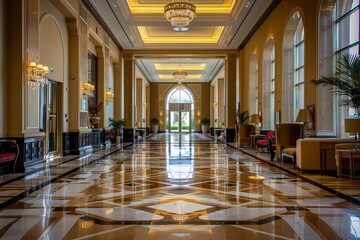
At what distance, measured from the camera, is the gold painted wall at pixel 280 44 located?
948cm

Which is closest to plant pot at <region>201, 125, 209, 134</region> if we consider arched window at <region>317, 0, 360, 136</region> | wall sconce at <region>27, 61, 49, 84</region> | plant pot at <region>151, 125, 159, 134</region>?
plant pot at <region>151, 125, 159, 134</region>

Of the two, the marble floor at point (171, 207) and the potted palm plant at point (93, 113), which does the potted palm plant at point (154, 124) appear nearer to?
the potted palm plant at point (93, 113)

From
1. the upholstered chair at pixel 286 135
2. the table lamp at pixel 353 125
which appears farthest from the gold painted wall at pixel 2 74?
the table lamp at pixel 353 125

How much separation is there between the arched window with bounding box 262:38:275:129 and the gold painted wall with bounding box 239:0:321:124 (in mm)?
283

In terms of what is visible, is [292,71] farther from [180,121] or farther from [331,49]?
[180,121]

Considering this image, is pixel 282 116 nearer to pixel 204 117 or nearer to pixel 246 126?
pixel 246 126

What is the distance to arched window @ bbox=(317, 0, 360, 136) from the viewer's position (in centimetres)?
877

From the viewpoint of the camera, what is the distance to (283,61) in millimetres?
12031

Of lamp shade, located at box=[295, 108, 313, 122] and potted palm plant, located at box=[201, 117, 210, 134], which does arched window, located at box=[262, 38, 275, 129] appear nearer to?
lamp shade, located at box=[295, 108, 313, 122]

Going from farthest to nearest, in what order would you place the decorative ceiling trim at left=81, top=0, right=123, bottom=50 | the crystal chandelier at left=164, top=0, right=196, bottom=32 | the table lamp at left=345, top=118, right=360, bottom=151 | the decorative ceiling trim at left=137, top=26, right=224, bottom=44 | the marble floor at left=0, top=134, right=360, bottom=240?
the decorative ceiling trim at left=137, top=26, right=224, bottom=44 → the decorative ceiling trim at left=81, top=0, right=123, bottom=50 → the crystal chandelier at left=164, top=0, right=196, bottom=32 → the table lamp at left=345, top=118, right=360, bottom=151 → the marble floor at left=0, top=134, right=360, bottom=240

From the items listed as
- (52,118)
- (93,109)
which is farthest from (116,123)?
(52,118)

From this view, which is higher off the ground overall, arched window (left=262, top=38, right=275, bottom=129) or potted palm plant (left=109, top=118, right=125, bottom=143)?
arched window (left=262, top=38, right=275, bottom=129)

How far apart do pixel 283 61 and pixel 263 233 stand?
9.43m

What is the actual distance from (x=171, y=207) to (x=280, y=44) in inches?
360
